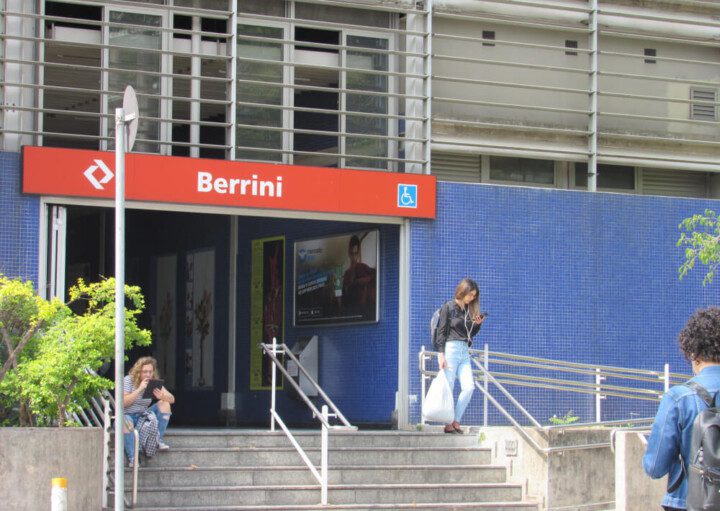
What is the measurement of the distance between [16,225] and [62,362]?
11.3 feet

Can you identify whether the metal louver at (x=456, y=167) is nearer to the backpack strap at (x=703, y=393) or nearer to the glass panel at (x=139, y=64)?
the glass panel at (x=139, y=64)

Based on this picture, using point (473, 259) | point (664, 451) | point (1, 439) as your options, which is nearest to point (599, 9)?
point (473, 259)

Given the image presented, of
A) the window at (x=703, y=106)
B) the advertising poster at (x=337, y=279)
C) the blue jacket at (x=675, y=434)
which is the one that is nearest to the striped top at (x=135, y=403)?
the advertising poster at (x=337, y=279)

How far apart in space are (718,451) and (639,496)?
7738 mm

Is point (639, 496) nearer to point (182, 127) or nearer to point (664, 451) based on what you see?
point (664, 451)

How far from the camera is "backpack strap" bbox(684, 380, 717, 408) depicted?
20.7 ft

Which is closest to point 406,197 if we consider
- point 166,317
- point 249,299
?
point 249,299

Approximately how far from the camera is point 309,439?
49.9ft

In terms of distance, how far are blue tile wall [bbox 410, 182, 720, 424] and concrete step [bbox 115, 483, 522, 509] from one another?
254 centimetres

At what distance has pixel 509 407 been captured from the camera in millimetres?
17422

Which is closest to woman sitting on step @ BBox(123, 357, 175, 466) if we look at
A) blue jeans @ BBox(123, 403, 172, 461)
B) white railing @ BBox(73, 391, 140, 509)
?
blue jeans @ BBox(123, 403, 172, 461)

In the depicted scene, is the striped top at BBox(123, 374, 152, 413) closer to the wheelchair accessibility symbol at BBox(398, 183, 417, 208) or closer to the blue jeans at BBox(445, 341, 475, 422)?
the blue jeans at BBox(445, 341, 475, 422)

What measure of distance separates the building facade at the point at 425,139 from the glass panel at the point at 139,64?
0.09ft

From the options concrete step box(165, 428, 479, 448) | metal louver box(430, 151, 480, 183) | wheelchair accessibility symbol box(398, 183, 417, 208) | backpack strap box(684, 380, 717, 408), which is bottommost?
concrete step box(165, 428, 479, 448)
